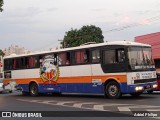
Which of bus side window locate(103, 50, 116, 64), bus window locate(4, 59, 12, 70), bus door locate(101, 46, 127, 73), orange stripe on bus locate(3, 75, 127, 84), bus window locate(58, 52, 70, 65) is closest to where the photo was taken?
bus door locate(101, 46, 127, 73)

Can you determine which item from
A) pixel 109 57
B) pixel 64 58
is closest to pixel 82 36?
pixel 64 58

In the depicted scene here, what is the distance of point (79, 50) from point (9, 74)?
799 cm

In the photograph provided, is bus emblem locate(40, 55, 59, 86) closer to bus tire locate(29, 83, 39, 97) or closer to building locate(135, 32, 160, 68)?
bus tire locate(29, 83, 39, 97)

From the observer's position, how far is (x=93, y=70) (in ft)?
66.9

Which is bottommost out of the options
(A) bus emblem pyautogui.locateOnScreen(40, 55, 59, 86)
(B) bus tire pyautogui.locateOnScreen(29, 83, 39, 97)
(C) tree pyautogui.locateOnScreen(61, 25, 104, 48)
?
(B) bus tire pyautogui.locateOnScreen(29, 83, 39, 97)

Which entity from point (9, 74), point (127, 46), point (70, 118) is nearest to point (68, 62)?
point (127, 46)

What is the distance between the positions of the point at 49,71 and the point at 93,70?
4.31 meters

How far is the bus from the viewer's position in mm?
18719

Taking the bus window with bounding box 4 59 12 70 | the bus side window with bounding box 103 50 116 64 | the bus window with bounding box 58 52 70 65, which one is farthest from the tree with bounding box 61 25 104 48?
the bus side window with bounding box 103 50 116 64

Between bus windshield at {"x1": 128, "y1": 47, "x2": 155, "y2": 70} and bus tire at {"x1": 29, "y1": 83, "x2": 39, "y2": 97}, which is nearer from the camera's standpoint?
bus windshield at {"x1": 128, "y1": 47, "x2": 155, "y2": 70}

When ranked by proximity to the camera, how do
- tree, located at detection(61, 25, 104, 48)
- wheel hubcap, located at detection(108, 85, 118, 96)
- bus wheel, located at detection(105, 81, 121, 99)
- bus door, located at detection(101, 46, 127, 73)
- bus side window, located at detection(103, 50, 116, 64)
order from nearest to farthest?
bus door, located at detection(101, 46, 127, 73)
bus wheel, located at detection(105, 81, 121, 99)
wheel hubcap, located at detection(108, 85, 118, 96)
bus side window, located at detection(103, 50, 116, 64)
tree, located at detection(61, 25, 104, 48)

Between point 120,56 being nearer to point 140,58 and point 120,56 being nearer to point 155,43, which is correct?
point 140,58

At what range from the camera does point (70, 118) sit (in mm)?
12094

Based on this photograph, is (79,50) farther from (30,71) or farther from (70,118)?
(70,118)
